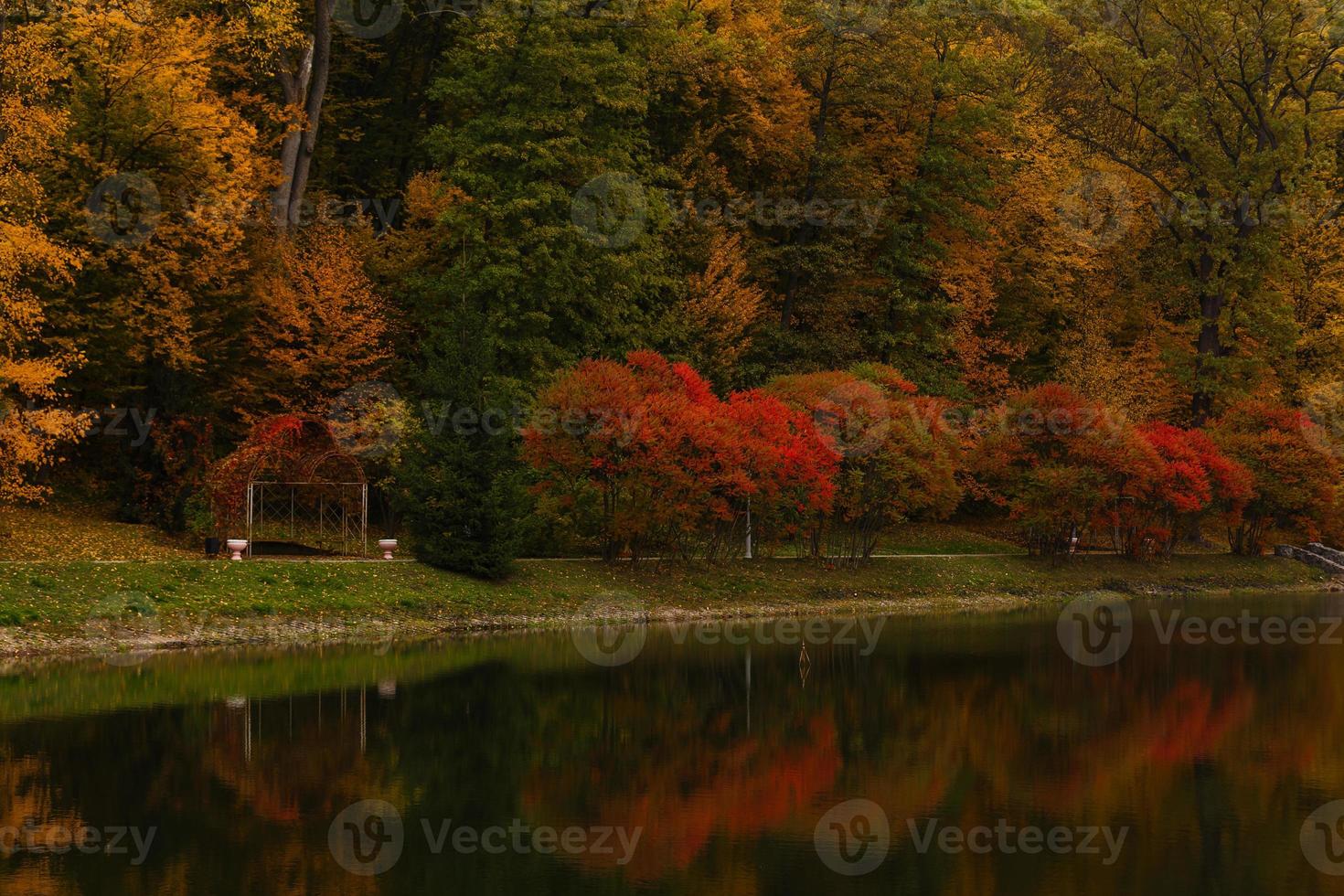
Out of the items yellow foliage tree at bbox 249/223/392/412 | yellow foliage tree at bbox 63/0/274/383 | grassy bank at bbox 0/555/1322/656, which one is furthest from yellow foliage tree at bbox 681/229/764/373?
yellow foliage tree at bbox 63/0/274/383

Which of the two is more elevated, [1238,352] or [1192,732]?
[1238,352]

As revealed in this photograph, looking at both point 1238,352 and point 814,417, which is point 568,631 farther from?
point 1238,352

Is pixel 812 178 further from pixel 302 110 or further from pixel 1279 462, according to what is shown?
pixel 1279 462

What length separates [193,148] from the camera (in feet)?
164

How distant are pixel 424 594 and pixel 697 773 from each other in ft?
67.5

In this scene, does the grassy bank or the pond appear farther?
the grassy bank

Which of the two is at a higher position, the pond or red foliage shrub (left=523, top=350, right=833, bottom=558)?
red foliage shrub (left=523, top=350, right=833, bottom=558)

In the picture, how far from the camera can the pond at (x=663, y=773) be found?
53.9 feet

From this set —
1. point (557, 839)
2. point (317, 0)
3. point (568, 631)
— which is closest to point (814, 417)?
point (568, 631)

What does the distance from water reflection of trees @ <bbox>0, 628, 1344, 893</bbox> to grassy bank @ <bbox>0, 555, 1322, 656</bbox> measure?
24.8 feet

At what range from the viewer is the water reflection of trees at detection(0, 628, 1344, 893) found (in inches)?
642

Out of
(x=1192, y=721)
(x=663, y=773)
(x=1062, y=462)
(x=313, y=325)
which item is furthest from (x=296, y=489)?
(x=1192, y=721)

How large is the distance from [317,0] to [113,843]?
47031 millimetres

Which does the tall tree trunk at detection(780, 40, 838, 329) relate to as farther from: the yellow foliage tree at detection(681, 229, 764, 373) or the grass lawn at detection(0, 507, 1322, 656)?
the grass lawn at detection(0, 507, 1322, 656)
